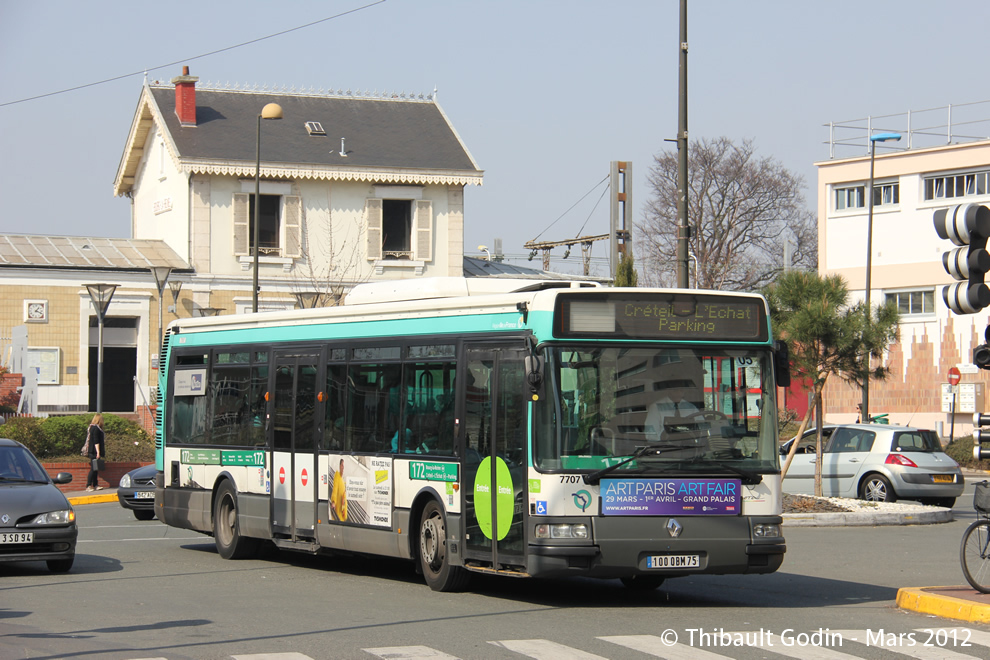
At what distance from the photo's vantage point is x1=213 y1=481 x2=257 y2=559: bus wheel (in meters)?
15.8

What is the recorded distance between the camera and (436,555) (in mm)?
12320

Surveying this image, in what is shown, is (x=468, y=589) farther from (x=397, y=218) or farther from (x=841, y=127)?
(x=841, y=127)

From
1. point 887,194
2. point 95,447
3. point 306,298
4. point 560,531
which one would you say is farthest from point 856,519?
point 887,194

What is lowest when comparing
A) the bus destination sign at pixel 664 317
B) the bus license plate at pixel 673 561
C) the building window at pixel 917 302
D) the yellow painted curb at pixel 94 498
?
the yellow painted curb at pixel 94 498

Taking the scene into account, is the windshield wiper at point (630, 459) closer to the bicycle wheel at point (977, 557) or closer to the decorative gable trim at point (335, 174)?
the bicycle wheel at point (977, 557)

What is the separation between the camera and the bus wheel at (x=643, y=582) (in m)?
12.7

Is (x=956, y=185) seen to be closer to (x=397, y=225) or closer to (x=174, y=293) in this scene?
(x=397, y=225)

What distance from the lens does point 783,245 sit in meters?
65.1

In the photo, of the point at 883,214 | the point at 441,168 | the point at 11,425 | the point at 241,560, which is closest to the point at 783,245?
the point at 883,214

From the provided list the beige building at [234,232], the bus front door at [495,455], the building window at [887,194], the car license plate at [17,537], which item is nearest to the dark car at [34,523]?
the car license plate at [17,537]

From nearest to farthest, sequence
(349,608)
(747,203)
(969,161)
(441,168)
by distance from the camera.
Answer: (349,608) → (441,168) → (969,161) → (747,203)

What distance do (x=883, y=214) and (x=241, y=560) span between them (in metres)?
39.2

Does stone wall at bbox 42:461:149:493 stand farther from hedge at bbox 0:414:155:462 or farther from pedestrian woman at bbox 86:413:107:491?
pedestrian woman at bbox 86:413:107:491

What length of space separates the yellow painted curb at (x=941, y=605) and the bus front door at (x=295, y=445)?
6.28m
